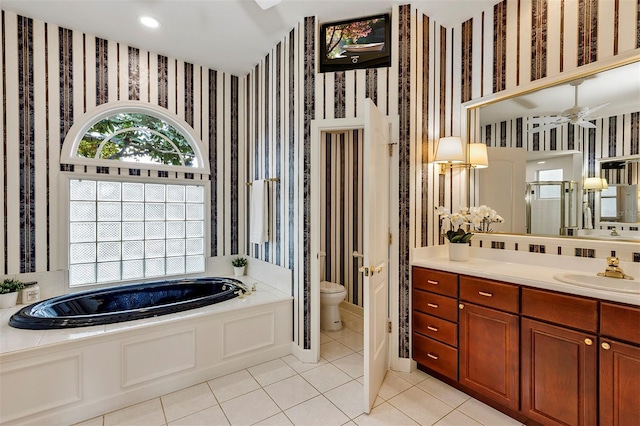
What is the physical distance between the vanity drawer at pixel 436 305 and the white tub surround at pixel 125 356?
115cm

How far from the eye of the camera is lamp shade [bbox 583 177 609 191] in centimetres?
194

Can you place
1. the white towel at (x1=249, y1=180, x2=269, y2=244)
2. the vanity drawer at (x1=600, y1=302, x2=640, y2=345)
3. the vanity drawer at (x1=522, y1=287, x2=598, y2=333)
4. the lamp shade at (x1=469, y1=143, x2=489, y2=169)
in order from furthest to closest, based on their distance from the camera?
the white towel at (x1=249, y1=180, x2=269, y2=244) → the lamp shade at (x1=469, y1=143, x2=489, y2=169) → the vanity drawer at (x1=522, y1=287, x2=598, y2=333) → the vanity drawer at (x1=600, y1=302, x2=640, y2=345)

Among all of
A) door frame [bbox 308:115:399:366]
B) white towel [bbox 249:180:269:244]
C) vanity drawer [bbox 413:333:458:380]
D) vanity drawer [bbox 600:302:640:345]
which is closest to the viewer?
vanity drawer [bbox 600:302:640:345]

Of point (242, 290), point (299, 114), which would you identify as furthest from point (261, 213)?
point (299, 114)

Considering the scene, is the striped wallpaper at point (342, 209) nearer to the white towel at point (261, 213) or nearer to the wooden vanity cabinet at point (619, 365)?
the white towel at point (261, 213)

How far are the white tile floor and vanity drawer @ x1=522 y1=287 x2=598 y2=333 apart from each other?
73 centimetres

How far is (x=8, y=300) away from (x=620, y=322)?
13.1ft

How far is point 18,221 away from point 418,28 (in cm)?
369

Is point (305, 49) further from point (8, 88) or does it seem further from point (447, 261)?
point (8, 88)

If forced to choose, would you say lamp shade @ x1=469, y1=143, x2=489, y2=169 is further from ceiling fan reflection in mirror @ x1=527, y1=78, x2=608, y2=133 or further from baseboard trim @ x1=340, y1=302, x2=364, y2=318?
baseboard trim @ x1=340, y1=302, x2=364, y2=318

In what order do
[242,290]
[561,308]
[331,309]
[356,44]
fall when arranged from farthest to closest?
[331,309], [242,290], [356,44], [561,308]

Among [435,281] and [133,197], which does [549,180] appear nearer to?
[435,281]

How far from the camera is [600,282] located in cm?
176

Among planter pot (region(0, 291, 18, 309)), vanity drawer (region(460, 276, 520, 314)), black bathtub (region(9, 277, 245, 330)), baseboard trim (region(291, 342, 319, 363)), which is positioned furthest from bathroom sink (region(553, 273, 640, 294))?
planter pot (region(0, 291, 18, 309))
